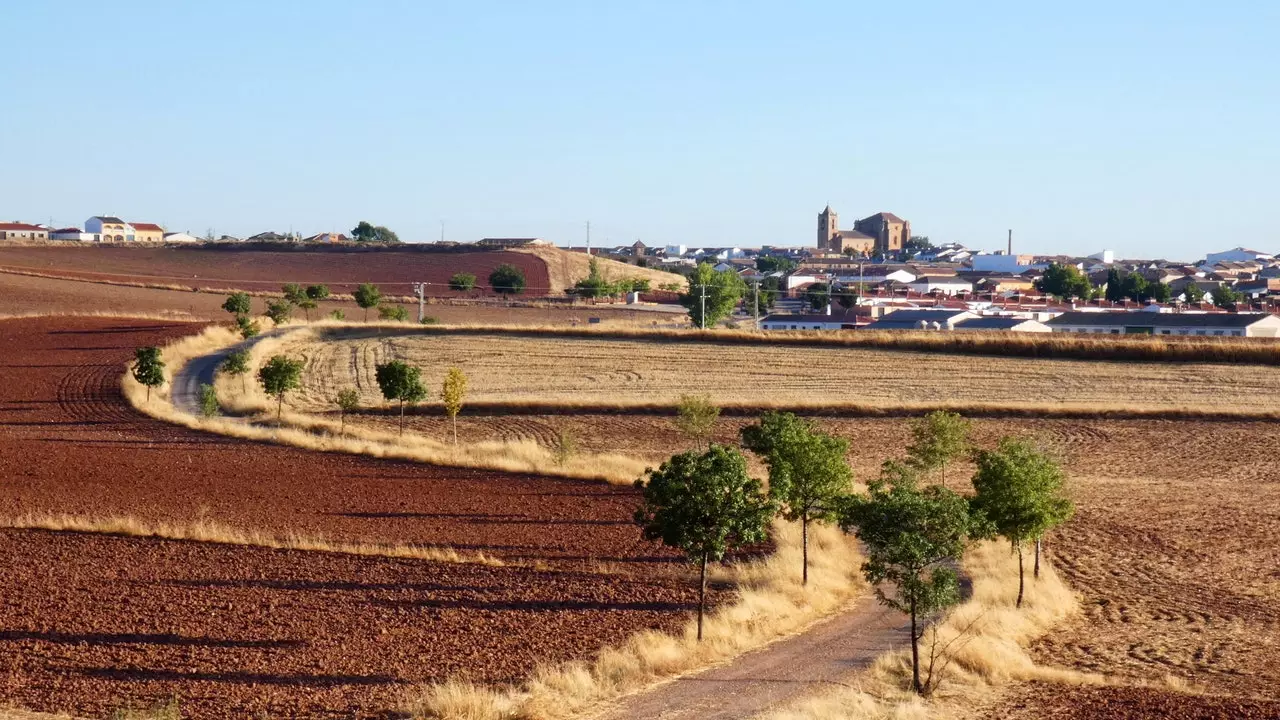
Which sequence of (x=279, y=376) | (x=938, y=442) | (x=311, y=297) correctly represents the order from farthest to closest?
(x=311, y=297) < (x=279, y=376) < (x=938, y=442)

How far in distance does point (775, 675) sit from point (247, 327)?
58.5 meters

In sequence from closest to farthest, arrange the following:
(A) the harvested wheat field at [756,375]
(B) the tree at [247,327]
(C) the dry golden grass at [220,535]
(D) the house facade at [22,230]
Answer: (C) the dry golden grass at [220,535] < (A) the harvested wheat field at [756,375] < (B) the tree at [247,327] < (D) the house facade at [22,230]

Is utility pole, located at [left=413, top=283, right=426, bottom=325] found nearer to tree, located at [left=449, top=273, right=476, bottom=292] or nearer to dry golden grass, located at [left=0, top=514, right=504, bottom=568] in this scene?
tree, located at [left=449, top=273, right=476, bottom=292]

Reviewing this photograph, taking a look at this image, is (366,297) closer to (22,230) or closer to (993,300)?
(993,300)

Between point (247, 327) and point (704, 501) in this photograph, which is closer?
point (704, 501)

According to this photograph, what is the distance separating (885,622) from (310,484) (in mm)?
17477

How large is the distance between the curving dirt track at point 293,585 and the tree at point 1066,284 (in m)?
129

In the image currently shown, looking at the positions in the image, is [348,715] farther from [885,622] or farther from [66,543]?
[66,543]

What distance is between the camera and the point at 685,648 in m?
20.5

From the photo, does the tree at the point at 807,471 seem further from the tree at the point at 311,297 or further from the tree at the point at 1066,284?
the tree at the point at 1066,284

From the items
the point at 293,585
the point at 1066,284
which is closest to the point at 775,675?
the point at 293,585

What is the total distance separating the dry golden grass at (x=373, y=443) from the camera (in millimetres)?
39169

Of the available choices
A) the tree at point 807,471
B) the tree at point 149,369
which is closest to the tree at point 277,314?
the tree at point 149,369

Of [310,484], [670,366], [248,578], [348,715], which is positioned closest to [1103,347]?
[670,366]
